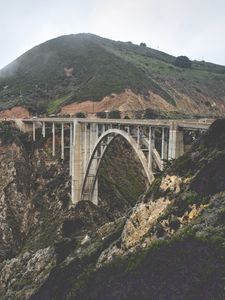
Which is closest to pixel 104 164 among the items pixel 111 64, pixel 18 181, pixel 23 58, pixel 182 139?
pixel 18 181

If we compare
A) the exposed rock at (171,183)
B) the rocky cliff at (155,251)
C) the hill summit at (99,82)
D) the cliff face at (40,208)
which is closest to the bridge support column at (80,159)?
the cliff face at (40,208)

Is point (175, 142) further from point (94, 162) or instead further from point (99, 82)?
point (99, 82)

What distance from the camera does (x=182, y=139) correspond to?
31.9 m

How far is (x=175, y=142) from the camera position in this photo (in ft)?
103

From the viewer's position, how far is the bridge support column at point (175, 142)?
31453mm

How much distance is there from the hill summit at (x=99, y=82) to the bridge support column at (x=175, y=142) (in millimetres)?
58118

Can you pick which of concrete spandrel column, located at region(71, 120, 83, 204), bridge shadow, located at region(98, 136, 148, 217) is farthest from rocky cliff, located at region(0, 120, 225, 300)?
bridge shadow, located at region(98, 136, 148, 217)

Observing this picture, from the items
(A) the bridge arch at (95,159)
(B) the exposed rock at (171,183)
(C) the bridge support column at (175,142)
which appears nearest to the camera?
(B) the exposed rock at (171,183)

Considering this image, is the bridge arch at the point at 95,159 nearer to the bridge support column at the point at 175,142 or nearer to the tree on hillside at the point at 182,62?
the bridge support column at the point at 175,142

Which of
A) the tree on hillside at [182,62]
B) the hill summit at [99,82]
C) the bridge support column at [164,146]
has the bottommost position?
the bridge support column at [164,146]

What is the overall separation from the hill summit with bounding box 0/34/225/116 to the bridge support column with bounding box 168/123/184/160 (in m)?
58.1

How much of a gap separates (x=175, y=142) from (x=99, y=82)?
77.2m

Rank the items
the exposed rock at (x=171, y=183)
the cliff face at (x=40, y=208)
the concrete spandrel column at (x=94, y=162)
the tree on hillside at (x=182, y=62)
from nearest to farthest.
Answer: the exposed rock at (x=171, y=183) < the cliff face at (x=40, y=208) < the concrete spandrel column at (x=94, y=162) < the tree on hillside at (x=182, y=62)

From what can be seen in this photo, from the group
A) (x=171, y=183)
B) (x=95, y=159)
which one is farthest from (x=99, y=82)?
(x=171, y=183)
